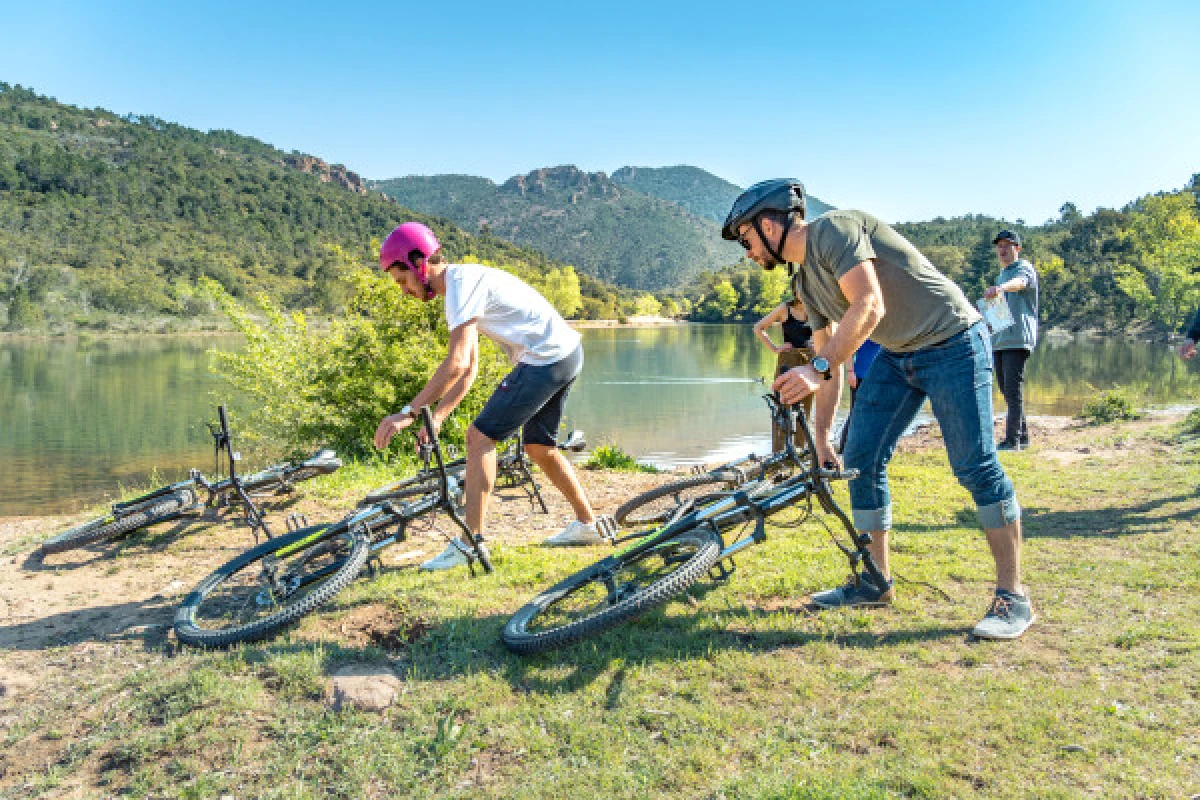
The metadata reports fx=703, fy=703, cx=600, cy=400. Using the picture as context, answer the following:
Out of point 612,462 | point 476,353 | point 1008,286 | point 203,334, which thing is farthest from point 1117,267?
point 203,334

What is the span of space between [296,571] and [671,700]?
260 cm

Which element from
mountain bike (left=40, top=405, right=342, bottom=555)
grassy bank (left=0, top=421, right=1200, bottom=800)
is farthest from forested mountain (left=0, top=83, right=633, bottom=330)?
grassy bank (left=0, top=421, right=1200, bottom=800)

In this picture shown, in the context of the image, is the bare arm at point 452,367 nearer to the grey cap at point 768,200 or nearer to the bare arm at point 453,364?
the bare arm at point 453,364

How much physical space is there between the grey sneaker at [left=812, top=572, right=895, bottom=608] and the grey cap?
210 centimetres

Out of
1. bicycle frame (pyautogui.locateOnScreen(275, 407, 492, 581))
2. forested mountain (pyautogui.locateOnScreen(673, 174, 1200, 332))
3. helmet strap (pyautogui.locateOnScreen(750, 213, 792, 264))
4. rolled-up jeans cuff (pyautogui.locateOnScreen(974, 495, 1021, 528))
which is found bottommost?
bicycle frame (pyautogui.locateOnScreen(275, 407, 492, 581))

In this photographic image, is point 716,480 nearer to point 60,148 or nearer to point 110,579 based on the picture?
point 110,579

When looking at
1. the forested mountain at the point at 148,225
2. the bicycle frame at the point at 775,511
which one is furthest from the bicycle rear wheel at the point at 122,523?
the forested mountain at the point at 148,225

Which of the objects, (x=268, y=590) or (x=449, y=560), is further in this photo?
(x=449, y=560)

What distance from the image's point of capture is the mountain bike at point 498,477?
230 inches

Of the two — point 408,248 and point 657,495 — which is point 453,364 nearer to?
point 408,248

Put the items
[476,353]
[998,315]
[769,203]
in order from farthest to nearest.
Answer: [998,315]
[476,353]
[769,203]

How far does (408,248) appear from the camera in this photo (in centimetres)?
431

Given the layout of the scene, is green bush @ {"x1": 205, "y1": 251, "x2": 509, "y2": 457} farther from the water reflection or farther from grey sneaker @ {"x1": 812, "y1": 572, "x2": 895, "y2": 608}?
grey sneaker @ {"x1": 812, "y1": 572, "x2": 895, "y2": 608}

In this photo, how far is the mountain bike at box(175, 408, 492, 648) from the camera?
3795mm
